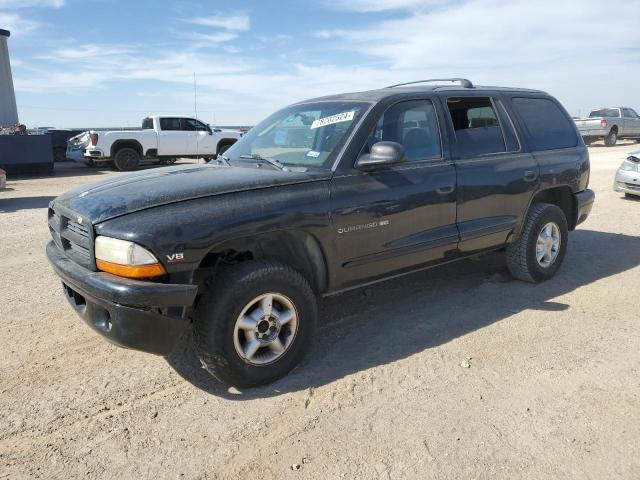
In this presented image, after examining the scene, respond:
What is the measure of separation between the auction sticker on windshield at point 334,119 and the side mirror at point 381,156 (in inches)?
15.8

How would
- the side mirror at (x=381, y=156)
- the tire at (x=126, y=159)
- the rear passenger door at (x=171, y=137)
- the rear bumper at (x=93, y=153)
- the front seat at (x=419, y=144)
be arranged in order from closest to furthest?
the side mirror at (x=381, y=156), the front seat at (x=419, y=144), the rear bumper at (x=93, y=153), the tire at (x=126, y=159), the rear passenger door at (x=171, y=137)

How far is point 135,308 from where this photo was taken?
9.31ft

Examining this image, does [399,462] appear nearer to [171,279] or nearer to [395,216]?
[171,279]

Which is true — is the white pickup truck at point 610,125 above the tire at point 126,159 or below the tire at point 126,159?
above

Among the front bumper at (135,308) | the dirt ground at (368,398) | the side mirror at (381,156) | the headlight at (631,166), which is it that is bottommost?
the dirt ground at (368,398)

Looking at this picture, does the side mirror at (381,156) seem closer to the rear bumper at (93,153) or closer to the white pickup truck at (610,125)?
the rear bumper at (93,153)

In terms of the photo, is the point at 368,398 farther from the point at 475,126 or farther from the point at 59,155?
the point at 59,155

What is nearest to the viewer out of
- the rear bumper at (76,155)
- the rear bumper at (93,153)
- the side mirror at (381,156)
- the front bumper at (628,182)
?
the side mirror at (381,156)

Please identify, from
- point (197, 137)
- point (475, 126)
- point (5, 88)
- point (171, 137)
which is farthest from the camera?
point (5, 88)

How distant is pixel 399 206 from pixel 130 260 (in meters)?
1.91

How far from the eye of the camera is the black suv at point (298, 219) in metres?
2.92

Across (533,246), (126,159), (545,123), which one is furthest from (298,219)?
(126,159)

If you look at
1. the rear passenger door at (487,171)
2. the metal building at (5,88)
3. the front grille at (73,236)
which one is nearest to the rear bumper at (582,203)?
the rear passenger door at (487,171)

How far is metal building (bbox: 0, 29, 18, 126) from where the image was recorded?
60.4ft
